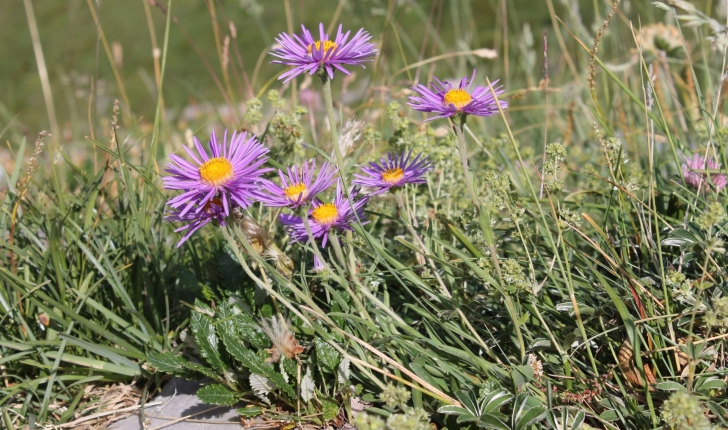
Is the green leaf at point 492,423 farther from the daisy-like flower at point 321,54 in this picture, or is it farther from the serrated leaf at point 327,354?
the daisy-like flower at point 321,54

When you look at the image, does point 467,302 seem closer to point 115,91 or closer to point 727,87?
point 727,87

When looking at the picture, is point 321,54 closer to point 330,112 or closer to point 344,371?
point 330,112

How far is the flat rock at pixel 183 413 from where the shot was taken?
1.44 m

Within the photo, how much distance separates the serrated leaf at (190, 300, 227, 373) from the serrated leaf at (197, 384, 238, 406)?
0.16 feet

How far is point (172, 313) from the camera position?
181cm

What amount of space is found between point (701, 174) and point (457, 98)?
0.71 metres

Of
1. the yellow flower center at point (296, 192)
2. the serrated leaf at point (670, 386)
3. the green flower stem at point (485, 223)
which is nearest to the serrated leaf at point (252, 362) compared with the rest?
the yellow flower center at point (296, 192)

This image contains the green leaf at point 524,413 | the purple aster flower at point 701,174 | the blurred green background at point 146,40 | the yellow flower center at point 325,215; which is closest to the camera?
the green leaf at point 524,413

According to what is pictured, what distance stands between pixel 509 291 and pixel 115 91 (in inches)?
520

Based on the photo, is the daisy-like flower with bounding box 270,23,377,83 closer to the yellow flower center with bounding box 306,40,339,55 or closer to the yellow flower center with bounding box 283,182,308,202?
the yellow flower center with bounding box 306,40,339,55

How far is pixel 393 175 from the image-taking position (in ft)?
4.38

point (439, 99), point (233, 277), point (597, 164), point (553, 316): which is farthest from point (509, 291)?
point (597, 164)

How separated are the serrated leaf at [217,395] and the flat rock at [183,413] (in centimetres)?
8

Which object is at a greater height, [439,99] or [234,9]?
[234,9]
